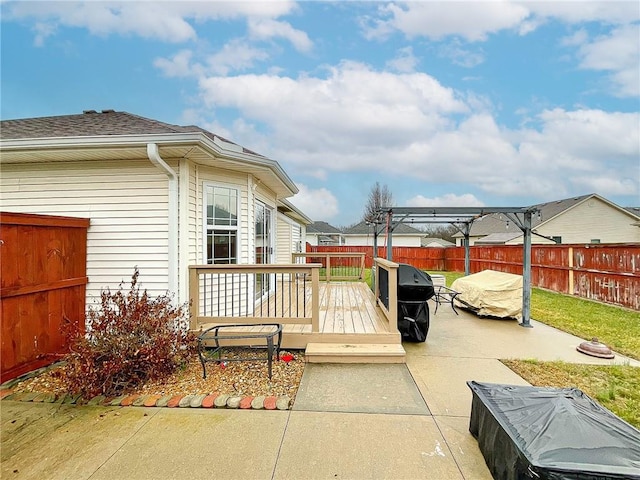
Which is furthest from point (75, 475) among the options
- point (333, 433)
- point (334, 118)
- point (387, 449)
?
point (334, 118)

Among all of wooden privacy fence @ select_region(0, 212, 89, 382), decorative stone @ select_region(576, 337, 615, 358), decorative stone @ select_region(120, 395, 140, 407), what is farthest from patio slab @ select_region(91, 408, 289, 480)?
decorative stone @ select_region(576, 337, 615, 358)

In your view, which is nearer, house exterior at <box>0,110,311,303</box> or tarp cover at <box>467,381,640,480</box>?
tarp cover at <box>467,381,640,480</box>

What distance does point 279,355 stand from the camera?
4445 millimetres

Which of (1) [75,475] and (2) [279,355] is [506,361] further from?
(1) [75,475]

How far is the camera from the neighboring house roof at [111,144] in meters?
4.11

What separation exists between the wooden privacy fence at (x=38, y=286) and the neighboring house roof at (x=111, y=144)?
3.42 feet

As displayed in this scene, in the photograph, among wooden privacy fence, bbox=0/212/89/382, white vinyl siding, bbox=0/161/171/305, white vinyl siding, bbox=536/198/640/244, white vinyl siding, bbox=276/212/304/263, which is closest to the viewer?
wooden privacy fence, bbox=0/212/89/382

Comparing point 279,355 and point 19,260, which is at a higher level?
point 19,260

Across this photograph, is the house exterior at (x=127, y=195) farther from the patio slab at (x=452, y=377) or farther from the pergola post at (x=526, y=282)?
the pergola post at (x=526, y=282)

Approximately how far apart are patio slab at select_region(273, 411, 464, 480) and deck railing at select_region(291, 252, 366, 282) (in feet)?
11.4

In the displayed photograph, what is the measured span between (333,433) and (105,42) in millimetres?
10549

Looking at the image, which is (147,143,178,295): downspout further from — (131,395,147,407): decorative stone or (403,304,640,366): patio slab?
(403,304,640,366): patio slab

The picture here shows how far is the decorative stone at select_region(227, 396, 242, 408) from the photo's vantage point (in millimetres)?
3115

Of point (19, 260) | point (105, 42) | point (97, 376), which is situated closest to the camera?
point (97, 376)
